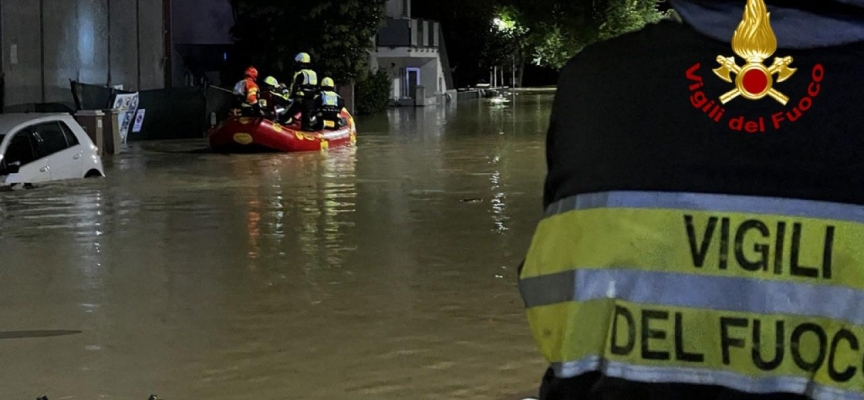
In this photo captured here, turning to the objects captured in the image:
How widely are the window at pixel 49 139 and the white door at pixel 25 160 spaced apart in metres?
0.13

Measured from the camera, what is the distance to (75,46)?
101ft

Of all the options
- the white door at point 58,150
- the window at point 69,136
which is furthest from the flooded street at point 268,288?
the window at point 69,136

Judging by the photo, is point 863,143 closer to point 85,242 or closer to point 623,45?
point 623,45

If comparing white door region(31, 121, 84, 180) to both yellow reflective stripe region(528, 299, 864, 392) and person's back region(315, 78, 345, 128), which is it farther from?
yellow reflective stripe region(528, 299, 864, 392)

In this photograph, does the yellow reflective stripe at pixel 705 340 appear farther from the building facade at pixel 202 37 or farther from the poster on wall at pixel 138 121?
the building facade at pixel 202 37

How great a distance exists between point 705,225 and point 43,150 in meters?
17.8

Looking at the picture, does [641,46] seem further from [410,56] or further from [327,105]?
[410,56]

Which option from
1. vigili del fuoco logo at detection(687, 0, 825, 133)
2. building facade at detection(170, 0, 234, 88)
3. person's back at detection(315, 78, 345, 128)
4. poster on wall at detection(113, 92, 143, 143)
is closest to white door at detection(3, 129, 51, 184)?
person's back at detection(315, 78, 345, 128)

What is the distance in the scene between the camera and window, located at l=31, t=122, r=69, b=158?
741 inches

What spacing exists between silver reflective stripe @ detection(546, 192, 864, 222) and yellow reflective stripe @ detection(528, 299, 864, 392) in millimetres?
168

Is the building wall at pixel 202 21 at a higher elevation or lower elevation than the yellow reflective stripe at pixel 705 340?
higher

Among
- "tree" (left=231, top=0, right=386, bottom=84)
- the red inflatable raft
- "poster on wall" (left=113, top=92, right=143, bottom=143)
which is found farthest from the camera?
"tree" (left=231, top=0, right=386, bottom=84)

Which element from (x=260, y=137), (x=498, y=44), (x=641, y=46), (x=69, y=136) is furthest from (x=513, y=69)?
(x=641, y=46)

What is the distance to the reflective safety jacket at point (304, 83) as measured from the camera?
26.2 meters
